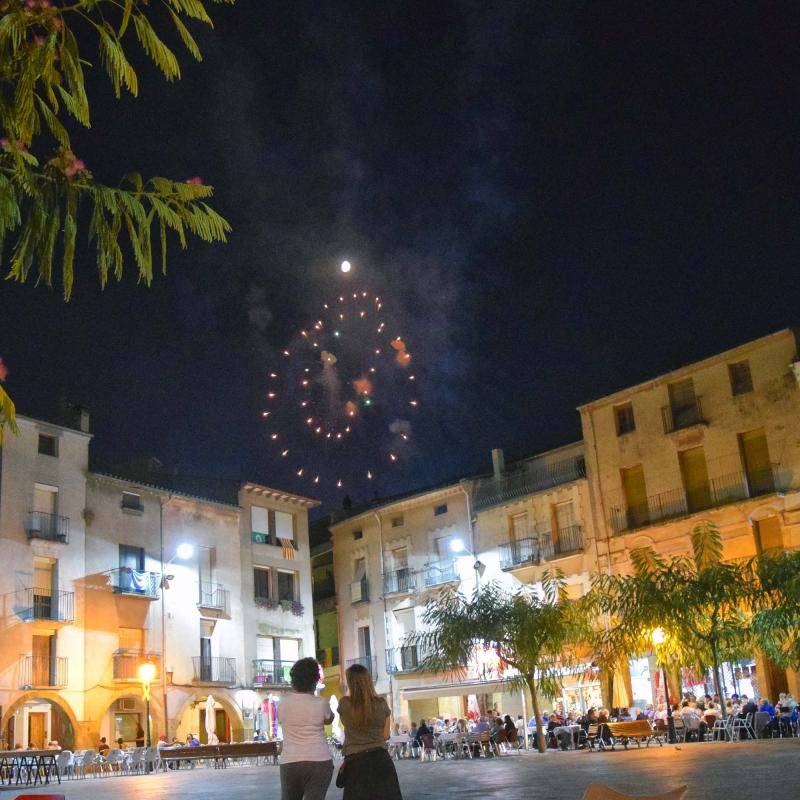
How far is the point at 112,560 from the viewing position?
3753 cm

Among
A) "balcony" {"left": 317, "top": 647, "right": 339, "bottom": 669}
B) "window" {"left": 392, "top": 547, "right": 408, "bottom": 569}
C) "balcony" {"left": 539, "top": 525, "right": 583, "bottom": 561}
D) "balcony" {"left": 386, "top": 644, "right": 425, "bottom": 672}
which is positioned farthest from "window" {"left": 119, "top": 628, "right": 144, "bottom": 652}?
"balcony" {"left": 539, "top": 525, "right": 583, "bottom": 561}

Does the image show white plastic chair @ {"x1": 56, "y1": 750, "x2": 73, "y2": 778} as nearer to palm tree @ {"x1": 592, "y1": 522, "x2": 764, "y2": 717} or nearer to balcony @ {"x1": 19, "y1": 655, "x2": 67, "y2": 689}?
balcony @ {"x1": 19, "y1": 655, "x2": 67, "y2": 689}

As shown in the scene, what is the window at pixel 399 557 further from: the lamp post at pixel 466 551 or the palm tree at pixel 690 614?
the palm tree at pixel 690 614

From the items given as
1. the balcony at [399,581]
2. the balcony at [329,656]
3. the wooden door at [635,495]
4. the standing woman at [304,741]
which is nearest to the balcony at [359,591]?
the balcony at [399,581]

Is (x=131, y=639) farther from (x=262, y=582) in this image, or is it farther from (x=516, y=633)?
(x=516, y=633)

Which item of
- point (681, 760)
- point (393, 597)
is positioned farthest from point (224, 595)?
point (681, 760)

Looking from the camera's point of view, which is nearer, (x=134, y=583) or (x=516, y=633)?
(x=516, y=633)

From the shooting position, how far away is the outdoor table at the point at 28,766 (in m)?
22.6

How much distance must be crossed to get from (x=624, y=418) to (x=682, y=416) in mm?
2450

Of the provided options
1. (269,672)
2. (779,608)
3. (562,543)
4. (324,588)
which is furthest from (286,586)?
(779,608)

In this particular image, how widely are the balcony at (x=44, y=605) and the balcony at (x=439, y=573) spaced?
1519 centimetres

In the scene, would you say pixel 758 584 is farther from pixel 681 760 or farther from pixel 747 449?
pixel 681 760

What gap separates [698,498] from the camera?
35656 mm

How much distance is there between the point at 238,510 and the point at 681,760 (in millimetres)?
28587
